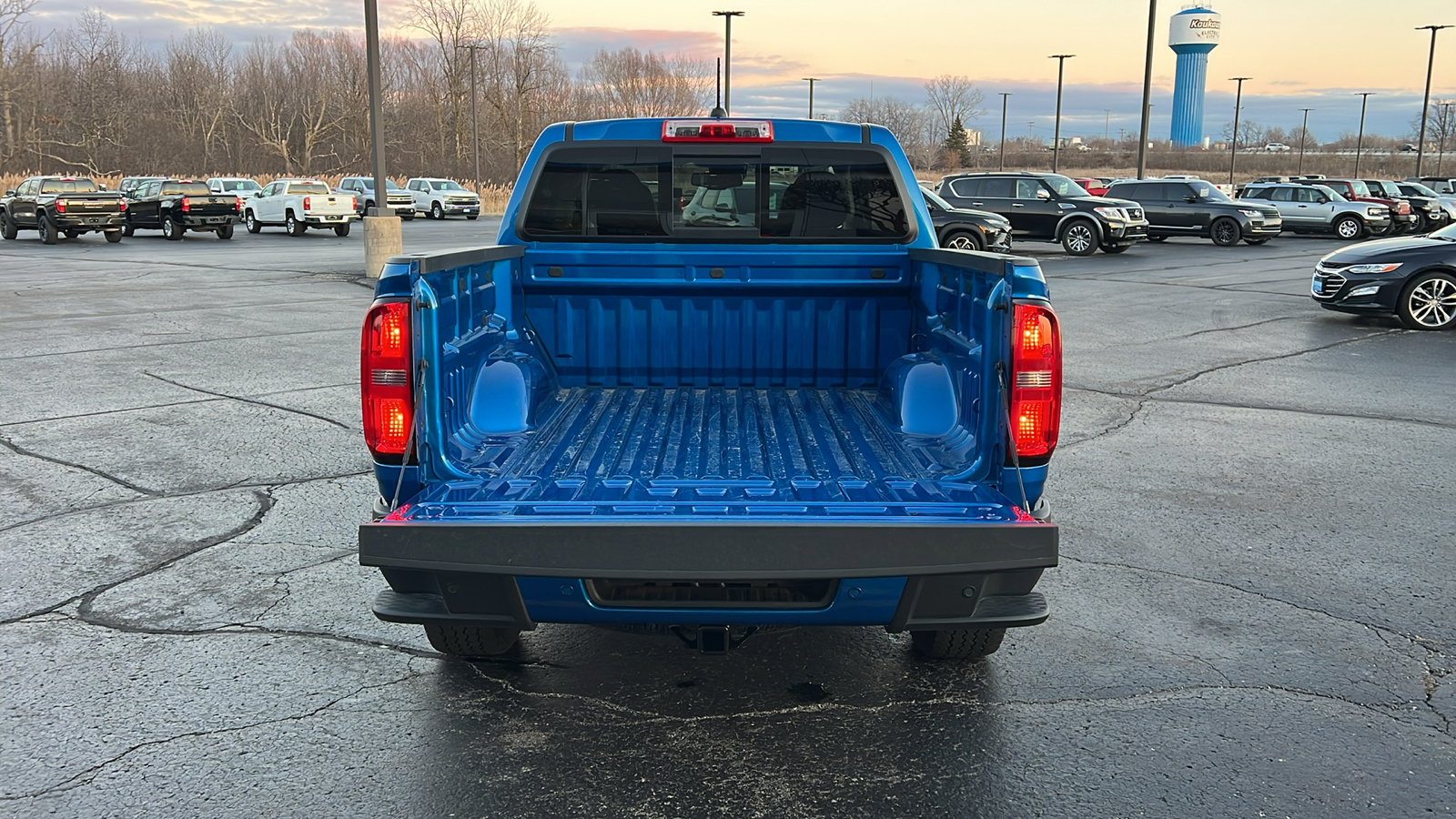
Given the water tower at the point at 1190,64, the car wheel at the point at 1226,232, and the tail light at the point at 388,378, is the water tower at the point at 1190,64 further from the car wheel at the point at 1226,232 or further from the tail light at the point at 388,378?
the tail light at the point at 388,378

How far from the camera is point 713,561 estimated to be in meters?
2.96

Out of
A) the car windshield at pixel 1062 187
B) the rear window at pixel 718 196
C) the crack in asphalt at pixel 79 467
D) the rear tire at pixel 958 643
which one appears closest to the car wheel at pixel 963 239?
the car windshield at pixel 1062 187

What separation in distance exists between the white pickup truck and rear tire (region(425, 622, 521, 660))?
32.1 m

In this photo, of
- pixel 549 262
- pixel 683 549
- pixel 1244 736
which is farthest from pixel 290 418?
pixel 1244 736

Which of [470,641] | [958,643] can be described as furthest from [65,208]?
[958,643]

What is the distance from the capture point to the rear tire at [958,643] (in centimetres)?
397

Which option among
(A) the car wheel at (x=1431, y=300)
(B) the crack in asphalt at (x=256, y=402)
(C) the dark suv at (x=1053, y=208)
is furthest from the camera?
(C) the dark suv at (x=1053, y=208)

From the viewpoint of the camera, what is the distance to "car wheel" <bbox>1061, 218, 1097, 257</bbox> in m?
25.3

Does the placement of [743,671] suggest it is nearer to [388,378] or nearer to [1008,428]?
[1008,428]

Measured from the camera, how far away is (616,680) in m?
3.94

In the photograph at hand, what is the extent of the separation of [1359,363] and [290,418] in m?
9.92

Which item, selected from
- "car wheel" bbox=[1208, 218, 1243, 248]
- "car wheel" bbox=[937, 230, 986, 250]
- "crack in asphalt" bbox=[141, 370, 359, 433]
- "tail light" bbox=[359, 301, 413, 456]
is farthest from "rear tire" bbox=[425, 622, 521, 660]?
"car wheel" bbox=[1208, 218, 1243, 248]

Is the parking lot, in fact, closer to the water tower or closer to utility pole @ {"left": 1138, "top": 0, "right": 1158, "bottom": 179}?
utility pole @ {"left": 1138, "top": 0, "right": 1158, "bottom": 179}

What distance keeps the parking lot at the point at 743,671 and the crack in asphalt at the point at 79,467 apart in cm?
3
